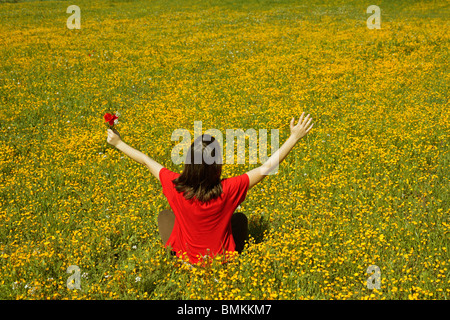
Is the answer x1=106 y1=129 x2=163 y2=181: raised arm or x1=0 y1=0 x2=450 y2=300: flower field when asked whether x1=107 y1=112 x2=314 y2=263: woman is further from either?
x1=0 y1=0 x2=450 y2=300: flower field

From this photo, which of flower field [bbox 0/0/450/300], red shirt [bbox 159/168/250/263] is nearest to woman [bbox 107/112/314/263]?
red shirt [bbox 159/168/250/263]

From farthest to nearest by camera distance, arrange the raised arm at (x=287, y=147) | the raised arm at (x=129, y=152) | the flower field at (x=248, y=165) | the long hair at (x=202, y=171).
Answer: the flower field at (x=248, y=165) < the raised arm at (x=129, y=152) < the raised arm at (x=287, y=147) < the long hair at (x=202, y=171)

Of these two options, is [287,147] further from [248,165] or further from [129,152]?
[248,165]

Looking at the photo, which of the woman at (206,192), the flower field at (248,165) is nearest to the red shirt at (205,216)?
the woman at (206,192)

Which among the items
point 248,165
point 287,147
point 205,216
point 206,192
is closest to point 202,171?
point 206,192

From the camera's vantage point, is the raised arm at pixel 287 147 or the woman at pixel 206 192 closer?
the woman at pixel 206 192

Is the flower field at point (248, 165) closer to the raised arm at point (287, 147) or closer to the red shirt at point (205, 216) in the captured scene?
the red shirt at point (205, 216)

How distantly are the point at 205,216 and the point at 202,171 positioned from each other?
535 millimetres

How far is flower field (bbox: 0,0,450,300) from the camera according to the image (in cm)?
436

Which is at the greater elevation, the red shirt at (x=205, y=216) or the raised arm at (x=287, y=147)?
the raised arm at (x=287, y=147)

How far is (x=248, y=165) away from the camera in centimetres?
734

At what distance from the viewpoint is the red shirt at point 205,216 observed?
13.1 ft

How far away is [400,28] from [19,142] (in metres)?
18.7

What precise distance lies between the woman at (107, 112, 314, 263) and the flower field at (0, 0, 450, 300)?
0.30 meters
